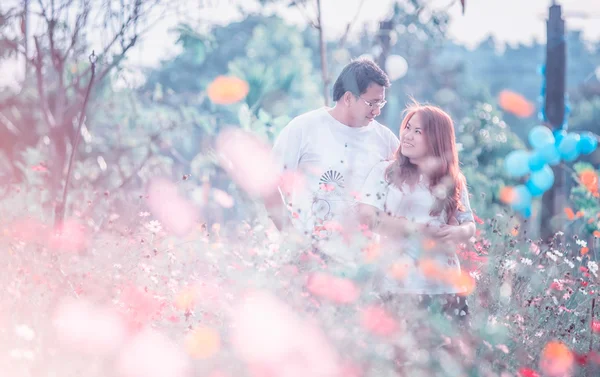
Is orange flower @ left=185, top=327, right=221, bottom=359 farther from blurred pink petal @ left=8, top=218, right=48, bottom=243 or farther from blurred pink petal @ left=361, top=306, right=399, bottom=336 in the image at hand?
blurred pink petal @ left=8, top=218, right=48, bottom=243

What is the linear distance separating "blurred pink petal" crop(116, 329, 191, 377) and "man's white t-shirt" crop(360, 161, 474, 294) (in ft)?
2.98

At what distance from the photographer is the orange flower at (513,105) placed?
29.6 m

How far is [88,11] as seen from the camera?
4820mm

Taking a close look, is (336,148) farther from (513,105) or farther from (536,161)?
(513,105)

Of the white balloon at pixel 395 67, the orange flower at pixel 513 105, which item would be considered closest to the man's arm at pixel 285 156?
the white balloon at pixel 395 67

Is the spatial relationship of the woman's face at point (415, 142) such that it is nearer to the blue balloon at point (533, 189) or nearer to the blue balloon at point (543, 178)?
the blue balloon at point (543, 178)

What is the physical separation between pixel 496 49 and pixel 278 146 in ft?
142

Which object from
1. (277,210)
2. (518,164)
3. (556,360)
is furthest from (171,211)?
(518,164)

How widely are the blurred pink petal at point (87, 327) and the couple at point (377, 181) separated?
950 millimetres

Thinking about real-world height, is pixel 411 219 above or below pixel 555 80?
above

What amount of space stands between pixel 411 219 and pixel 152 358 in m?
1.26

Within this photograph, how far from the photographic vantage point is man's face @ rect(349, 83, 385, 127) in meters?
3.19

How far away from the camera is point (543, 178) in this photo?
7430 millimetres

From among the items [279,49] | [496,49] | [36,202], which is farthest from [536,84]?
[36,202]
